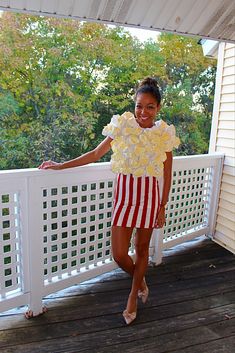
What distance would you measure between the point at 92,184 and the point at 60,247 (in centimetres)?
53

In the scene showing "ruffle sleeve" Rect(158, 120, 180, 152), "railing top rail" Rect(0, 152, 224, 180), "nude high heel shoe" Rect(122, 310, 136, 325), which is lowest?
"nude high heel shoe" Rect(122, 310, 136, 325)

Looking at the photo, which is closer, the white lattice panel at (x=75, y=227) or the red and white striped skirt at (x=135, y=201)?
the red and white striped skirt at (x=135, y=201)

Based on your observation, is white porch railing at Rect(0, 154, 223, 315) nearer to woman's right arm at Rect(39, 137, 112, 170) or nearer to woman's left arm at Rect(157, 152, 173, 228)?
woman's right arm at Rect(39, 137, 112, 170)

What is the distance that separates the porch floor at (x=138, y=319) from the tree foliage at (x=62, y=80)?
3.58 meters

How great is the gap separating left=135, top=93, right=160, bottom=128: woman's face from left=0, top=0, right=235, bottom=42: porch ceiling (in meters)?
0.70

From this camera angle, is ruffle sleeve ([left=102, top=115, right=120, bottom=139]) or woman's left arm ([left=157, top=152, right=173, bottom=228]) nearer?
ruffle sleeve ([left=102, top=115, right=120, bottom=139])

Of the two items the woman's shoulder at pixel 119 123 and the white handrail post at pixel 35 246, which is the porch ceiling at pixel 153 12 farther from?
the white handrail post at pixel 35 246

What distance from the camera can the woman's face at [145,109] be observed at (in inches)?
73.0

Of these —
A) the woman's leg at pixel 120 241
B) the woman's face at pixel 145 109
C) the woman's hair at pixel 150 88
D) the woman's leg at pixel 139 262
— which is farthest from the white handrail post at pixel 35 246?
the woman's hair at pixel 150 88

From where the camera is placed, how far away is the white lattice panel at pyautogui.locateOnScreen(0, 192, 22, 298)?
6.40ft

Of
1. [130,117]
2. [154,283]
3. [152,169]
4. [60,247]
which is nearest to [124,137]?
[130,117]

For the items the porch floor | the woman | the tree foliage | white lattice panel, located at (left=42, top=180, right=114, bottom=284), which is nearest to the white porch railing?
white lattice panel, located at (left=42, top=180, right=114, bottom=284)

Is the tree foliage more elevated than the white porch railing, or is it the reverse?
the tree foliage

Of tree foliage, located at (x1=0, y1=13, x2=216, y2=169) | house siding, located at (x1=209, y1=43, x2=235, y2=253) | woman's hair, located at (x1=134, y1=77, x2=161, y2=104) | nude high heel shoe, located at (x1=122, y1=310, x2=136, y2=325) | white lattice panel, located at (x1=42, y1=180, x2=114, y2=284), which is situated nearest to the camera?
woman's hair, located at (x1=134, y1=77, x2=161, y2=104)
